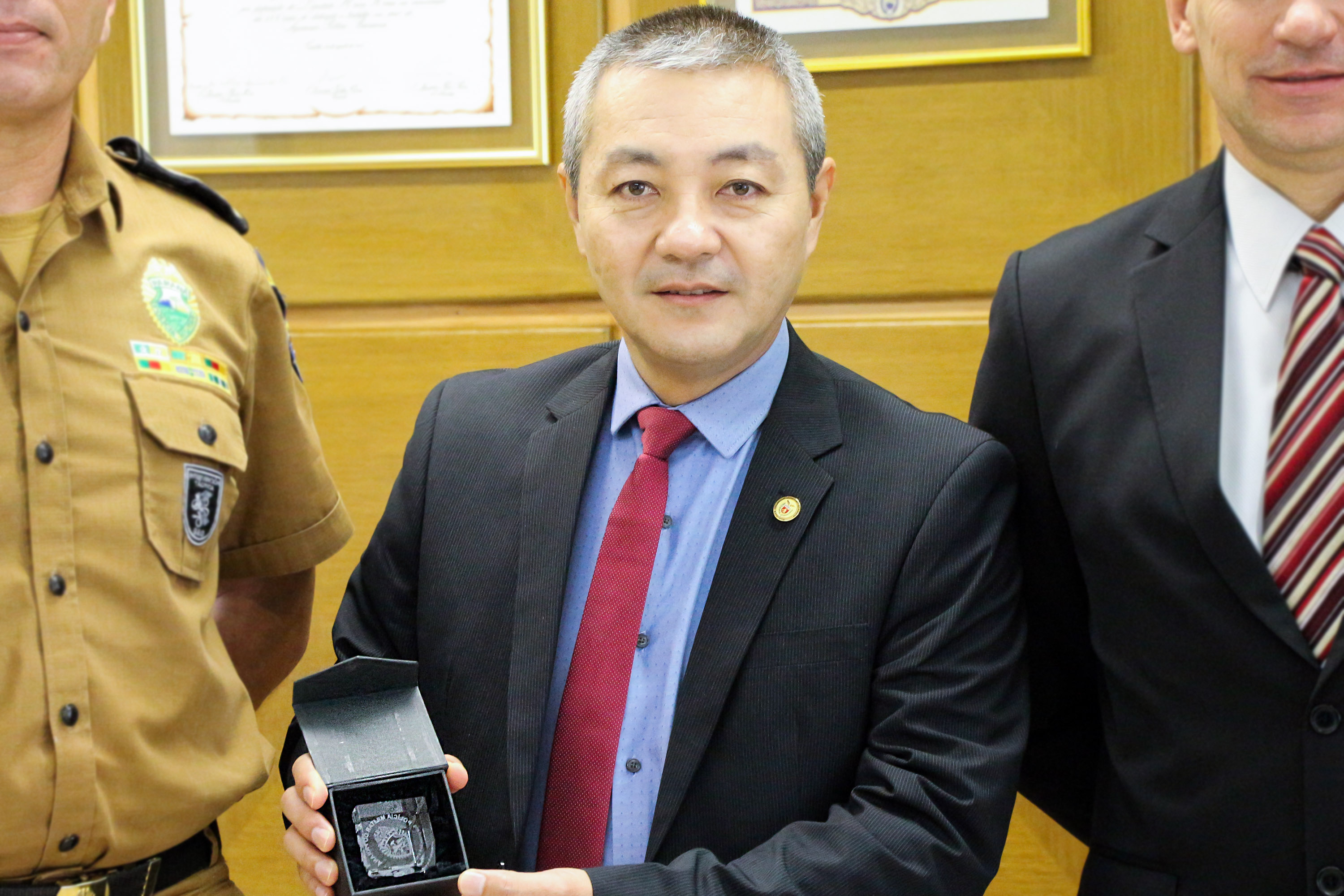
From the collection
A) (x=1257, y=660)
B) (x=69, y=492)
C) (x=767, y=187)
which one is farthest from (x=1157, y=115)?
(x=69, y=492)

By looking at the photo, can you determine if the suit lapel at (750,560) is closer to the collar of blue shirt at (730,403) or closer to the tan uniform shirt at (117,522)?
the collar of blue shirt at (730,403)

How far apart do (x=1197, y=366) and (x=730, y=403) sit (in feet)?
1.86

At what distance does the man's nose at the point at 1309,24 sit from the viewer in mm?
1415

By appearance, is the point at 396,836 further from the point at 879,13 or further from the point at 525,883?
the point at 879,13

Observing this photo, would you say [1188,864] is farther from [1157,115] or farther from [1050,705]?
[1157,115]

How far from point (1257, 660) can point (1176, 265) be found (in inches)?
18.7

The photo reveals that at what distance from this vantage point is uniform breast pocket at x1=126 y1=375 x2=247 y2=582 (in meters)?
1.78

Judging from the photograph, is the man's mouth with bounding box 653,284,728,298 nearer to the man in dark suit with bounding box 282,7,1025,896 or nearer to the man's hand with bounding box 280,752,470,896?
the man in dark suit with bounding box 282,7,1025,896

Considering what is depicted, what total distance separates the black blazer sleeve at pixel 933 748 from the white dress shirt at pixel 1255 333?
0.28 metres

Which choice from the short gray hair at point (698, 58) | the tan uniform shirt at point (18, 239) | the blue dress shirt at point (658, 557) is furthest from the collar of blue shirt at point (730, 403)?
the tan uniform shirt at point (18, 239)

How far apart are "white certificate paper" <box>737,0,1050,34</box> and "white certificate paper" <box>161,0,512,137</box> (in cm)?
52

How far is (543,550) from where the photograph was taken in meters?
1.69
